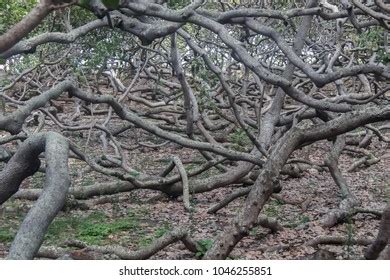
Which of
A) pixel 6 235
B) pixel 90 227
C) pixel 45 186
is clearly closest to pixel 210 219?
pixel 90 227

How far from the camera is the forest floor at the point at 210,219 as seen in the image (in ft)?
16.5

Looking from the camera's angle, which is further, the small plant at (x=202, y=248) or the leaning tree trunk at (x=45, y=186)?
the small plant at (x=202, y=248)

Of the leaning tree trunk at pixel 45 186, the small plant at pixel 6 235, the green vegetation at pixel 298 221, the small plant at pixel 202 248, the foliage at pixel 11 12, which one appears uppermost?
the foliage at pixel 11 12

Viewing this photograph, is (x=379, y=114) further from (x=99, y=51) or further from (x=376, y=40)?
(x=99, y=51)

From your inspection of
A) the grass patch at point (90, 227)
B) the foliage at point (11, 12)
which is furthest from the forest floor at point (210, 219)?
the foliage at point (11, 12)

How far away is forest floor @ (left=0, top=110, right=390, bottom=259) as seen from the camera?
5.03 m

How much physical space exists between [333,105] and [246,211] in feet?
6.96

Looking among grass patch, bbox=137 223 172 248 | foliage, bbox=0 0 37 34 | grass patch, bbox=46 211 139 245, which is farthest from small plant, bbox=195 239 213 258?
foliage, bbox=0 0 37 34

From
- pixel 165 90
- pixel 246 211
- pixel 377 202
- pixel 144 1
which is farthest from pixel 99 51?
pixel 246 211

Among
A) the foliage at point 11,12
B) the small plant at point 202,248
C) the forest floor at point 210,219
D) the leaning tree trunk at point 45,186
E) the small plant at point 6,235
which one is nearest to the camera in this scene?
the leaning tree trunk at point 45,186

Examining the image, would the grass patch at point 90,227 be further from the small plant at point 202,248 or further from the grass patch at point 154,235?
the small plant at point 202,248

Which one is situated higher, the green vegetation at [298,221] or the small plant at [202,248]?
the green vegetation at [298,221]

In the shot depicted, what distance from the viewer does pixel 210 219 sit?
6047 mm

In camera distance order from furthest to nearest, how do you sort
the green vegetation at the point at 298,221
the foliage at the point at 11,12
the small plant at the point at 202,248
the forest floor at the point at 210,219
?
the foliage at the point at 11,12
the green vegetation at the point at 298,221
the forest floor at the point at 210,219
the small plant at the point at 202,248
